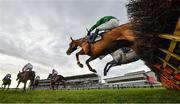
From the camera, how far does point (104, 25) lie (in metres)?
13.8

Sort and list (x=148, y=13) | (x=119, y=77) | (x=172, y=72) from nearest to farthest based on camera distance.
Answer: (x=148, y=13), (x=172, y=72), (x=119, y=77)

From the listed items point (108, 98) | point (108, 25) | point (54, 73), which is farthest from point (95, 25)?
point (54, 73)

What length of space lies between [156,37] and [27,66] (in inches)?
680

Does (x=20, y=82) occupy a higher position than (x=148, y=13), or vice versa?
(x=20, y=82)

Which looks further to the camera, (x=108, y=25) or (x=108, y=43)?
(x=108, y=25)

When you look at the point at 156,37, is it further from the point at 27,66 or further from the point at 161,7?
the point at 27,66

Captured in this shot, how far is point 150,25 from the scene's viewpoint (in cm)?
A: 716

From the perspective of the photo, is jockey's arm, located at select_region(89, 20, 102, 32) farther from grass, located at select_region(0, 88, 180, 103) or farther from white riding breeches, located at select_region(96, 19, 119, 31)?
grass, located at select_region(0, 88, 180, 103)

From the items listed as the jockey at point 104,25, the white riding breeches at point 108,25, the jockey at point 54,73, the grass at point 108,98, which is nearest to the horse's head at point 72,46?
the jockey at point 104,25

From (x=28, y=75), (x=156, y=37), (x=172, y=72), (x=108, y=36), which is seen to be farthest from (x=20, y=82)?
(x=156, y=37)

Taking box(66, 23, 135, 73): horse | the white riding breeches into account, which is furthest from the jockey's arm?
box(66, 23, 135, 73): horse

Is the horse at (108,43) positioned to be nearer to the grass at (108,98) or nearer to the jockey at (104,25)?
the jockey at (104,25)

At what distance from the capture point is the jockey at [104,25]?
45.1ft

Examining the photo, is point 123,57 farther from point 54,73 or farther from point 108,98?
point 54,73
